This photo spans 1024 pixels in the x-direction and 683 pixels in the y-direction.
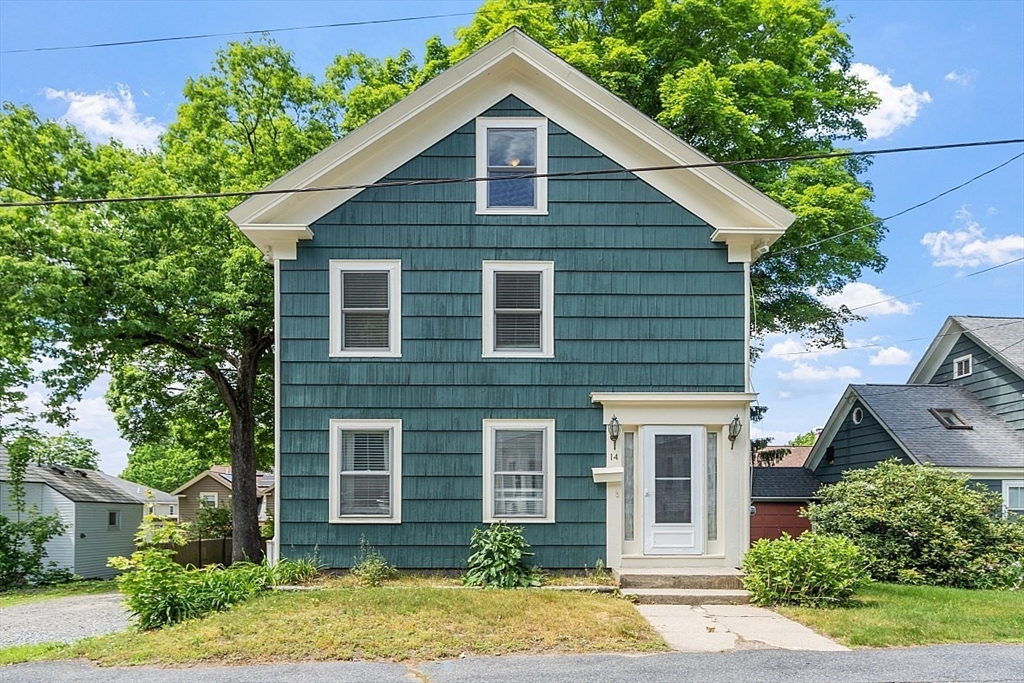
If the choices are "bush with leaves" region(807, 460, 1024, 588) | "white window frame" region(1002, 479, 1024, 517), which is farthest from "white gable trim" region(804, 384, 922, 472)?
"bush with leaves" region(807, 460, 1024, 588)

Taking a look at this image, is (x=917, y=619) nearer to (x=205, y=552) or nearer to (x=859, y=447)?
(x=859, y=447)

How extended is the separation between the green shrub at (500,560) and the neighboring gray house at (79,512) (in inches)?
596

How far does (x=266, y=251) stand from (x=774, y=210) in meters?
7.33

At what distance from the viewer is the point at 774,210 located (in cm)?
1170

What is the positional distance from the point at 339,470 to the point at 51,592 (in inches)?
381

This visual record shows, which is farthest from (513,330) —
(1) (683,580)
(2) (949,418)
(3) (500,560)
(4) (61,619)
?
(2) (949,418)

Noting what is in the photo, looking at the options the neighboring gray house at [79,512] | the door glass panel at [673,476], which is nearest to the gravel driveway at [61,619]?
the door glass panel at [673,476]

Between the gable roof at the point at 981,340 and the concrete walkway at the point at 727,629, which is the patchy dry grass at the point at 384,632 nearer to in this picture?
the concrete walkway at the point at 727,629

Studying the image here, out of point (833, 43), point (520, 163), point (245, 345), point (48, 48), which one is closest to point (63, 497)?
point (245, 345)

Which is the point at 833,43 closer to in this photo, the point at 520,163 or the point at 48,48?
the point at 520,163

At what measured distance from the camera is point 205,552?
21.6 meters

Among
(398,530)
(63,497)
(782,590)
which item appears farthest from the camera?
(63,497)

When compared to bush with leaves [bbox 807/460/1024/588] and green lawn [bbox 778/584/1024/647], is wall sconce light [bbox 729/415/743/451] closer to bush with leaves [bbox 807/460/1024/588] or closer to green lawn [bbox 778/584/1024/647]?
green lawn [bbox 778/584/1024/647]

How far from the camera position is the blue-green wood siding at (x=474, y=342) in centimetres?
1166
